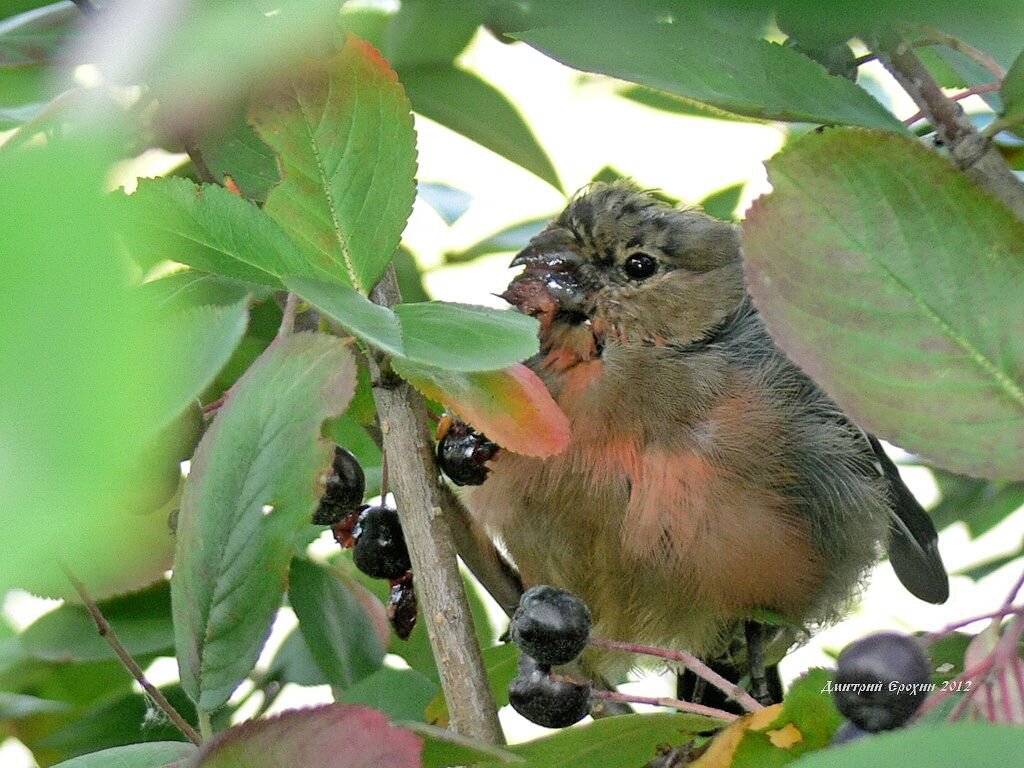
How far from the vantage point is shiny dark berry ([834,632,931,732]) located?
0.82 meters

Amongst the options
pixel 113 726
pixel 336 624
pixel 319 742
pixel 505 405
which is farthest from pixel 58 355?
pixel 113 726

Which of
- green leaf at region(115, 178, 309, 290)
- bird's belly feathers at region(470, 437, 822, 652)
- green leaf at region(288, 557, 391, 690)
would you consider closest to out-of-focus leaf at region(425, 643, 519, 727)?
green leaf at region(288, 557, 391, 690)

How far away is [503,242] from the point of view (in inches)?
79.6

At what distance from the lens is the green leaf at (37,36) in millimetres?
1218

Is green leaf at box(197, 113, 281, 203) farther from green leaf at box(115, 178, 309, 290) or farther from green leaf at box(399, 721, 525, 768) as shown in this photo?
green leaf at box(399, 721, 525, 768)

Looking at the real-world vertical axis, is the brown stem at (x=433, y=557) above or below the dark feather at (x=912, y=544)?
above

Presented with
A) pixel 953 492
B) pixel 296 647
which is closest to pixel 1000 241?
pixel 296 647

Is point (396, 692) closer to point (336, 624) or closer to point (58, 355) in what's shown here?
point (336, 624)

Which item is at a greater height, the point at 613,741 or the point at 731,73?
the point at 731,73

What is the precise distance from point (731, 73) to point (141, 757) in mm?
670

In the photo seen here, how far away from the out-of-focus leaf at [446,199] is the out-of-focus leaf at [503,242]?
0.11 metres

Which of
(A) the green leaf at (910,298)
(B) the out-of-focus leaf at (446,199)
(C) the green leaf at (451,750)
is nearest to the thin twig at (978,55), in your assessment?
(A) the green leaf at (910,298)

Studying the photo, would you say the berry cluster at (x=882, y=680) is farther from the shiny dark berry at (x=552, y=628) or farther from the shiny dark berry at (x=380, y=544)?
the shiny dark berry at (x=380, y=544)

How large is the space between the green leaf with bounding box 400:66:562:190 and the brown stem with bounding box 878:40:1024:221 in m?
0.77
